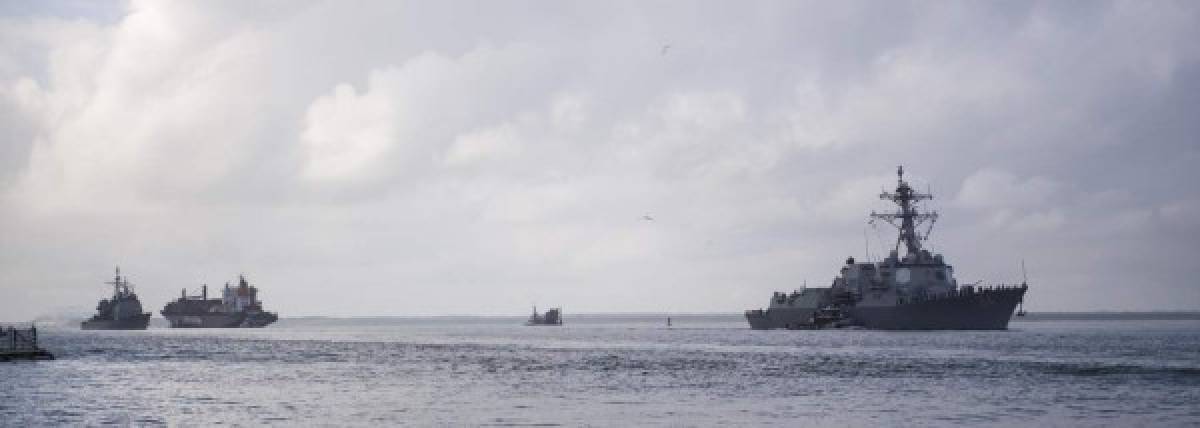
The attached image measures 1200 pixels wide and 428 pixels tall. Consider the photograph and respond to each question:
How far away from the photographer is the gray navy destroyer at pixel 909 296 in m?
126

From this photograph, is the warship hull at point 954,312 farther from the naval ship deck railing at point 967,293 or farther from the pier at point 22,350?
the pier at point 22,350

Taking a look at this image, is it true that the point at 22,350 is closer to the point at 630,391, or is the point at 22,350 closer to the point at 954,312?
the point at 630,391

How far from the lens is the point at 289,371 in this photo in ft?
222

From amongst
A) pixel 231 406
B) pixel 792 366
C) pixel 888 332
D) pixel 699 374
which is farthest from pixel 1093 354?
pixel 231 406

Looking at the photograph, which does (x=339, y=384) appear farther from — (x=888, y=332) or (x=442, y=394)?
(x=888, y=332)

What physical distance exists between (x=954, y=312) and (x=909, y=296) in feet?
20.1

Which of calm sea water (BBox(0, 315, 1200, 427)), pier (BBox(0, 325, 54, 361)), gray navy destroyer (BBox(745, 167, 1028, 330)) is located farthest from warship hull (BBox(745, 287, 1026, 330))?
pier (BBox(0, 325, 54, 361))

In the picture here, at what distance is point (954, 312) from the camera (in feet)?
416

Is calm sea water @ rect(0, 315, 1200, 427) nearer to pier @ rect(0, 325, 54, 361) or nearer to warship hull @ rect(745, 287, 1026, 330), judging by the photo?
pier @ rect(0, 325, 54, 361)

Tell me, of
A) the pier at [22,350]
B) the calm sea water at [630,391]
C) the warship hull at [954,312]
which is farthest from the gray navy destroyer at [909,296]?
the pier at [22,350]

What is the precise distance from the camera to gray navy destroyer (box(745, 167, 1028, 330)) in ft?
415

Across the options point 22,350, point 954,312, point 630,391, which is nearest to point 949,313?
point 954,312

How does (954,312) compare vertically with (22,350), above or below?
below

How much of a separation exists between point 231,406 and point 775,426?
902 inches
